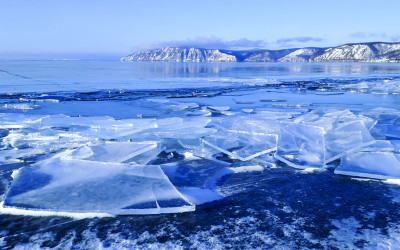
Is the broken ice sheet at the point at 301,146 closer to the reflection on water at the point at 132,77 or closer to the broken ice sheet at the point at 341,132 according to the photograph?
the broken ice sheet at the point at 341,132

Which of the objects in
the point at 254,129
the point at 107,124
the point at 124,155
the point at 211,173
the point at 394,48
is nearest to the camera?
the point at 211,173

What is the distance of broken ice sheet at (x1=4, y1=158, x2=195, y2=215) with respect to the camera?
2.69 m

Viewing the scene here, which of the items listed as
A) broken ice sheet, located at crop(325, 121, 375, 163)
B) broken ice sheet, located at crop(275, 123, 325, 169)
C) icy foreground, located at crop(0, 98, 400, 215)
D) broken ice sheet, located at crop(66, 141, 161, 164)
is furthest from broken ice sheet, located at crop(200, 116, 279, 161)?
broken ice sheet, located at crop(66, 141, 161, 164)

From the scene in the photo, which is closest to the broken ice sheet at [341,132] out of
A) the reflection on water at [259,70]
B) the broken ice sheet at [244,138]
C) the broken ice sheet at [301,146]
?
the broken ice sheet at [301,146]

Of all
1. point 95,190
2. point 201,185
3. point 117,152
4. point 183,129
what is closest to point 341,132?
point 183,129

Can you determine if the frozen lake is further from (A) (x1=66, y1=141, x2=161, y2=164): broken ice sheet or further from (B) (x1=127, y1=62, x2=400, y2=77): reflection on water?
(B) (x1=127, y1=62, x2=400, y2=77): reflection on water

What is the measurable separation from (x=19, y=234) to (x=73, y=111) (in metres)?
6.50

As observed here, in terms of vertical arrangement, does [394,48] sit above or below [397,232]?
above

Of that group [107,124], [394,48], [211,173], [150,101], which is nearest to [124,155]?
[211,173]

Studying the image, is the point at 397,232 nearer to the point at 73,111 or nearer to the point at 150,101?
the point at 73,111

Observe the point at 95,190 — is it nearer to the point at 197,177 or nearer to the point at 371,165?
the point at 197,177

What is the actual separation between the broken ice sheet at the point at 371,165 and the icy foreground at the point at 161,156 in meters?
0.01

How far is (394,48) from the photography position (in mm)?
140250

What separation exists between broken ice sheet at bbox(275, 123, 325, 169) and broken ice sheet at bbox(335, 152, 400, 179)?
30 cm
